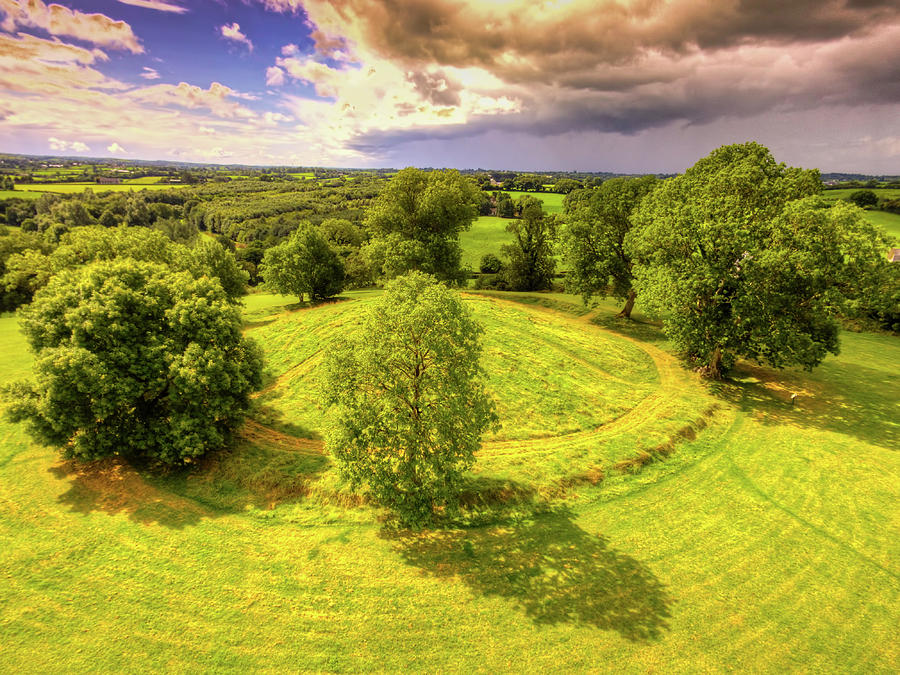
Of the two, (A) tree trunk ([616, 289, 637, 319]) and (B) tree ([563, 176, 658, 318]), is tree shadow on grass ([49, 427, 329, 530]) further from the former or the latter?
(A) tree trunk ([616, 289, 637, 319])

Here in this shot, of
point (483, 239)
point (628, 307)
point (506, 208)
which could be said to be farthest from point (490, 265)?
point (506, 208)

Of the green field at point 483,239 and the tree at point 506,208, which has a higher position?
the tree at point 506,208

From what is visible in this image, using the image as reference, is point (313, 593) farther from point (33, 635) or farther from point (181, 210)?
point (181, 210)

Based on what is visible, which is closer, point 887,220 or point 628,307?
point 628,307

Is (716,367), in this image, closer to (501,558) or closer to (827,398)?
(827,398)

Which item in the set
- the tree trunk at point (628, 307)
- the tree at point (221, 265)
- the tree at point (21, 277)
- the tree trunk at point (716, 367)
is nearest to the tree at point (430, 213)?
the tree at point (221, 265)

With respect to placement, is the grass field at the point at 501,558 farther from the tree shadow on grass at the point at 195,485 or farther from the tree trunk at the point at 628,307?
the tree trunk at the point at 628,307
